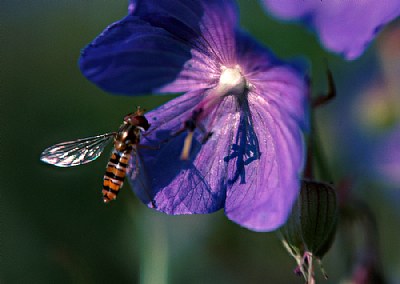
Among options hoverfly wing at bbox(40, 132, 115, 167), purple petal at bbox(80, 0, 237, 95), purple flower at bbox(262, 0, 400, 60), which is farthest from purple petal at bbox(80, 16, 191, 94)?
purple flower at bbox(262, 0, 400, 60)

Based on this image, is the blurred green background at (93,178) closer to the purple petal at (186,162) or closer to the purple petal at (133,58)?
the purple petal at (186,162)

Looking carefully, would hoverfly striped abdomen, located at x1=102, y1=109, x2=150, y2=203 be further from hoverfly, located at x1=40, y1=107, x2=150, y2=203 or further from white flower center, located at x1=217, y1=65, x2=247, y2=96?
white flower center, located at x1=217, y1=65, x2=247, y2=96

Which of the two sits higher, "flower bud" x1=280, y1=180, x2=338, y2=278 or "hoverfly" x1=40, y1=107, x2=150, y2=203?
"hoverfly" x1=40, y1=107, x2=150, y2=203

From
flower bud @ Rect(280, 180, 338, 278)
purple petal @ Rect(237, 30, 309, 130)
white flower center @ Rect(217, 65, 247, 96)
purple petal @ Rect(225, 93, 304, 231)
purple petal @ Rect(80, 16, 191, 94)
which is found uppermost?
purple petal @ Rect(80, 16, 191, 94)

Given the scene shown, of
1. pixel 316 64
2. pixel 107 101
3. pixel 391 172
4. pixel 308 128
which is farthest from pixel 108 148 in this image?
pixel 308 128

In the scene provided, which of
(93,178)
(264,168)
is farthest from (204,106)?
(93,178)

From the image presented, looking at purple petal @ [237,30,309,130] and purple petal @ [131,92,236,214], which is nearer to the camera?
purple petal @ [237,30,309,130]

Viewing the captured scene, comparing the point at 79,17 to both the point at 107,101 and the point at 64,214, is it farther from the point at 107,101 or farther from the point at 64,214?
the point at 64,214

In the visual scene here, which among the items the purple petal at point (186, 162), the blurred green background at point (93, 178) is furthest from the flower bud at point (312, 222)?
the blurred green background at point (93, 178)

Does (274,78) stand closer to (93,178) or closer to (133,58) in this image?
(133,58)
